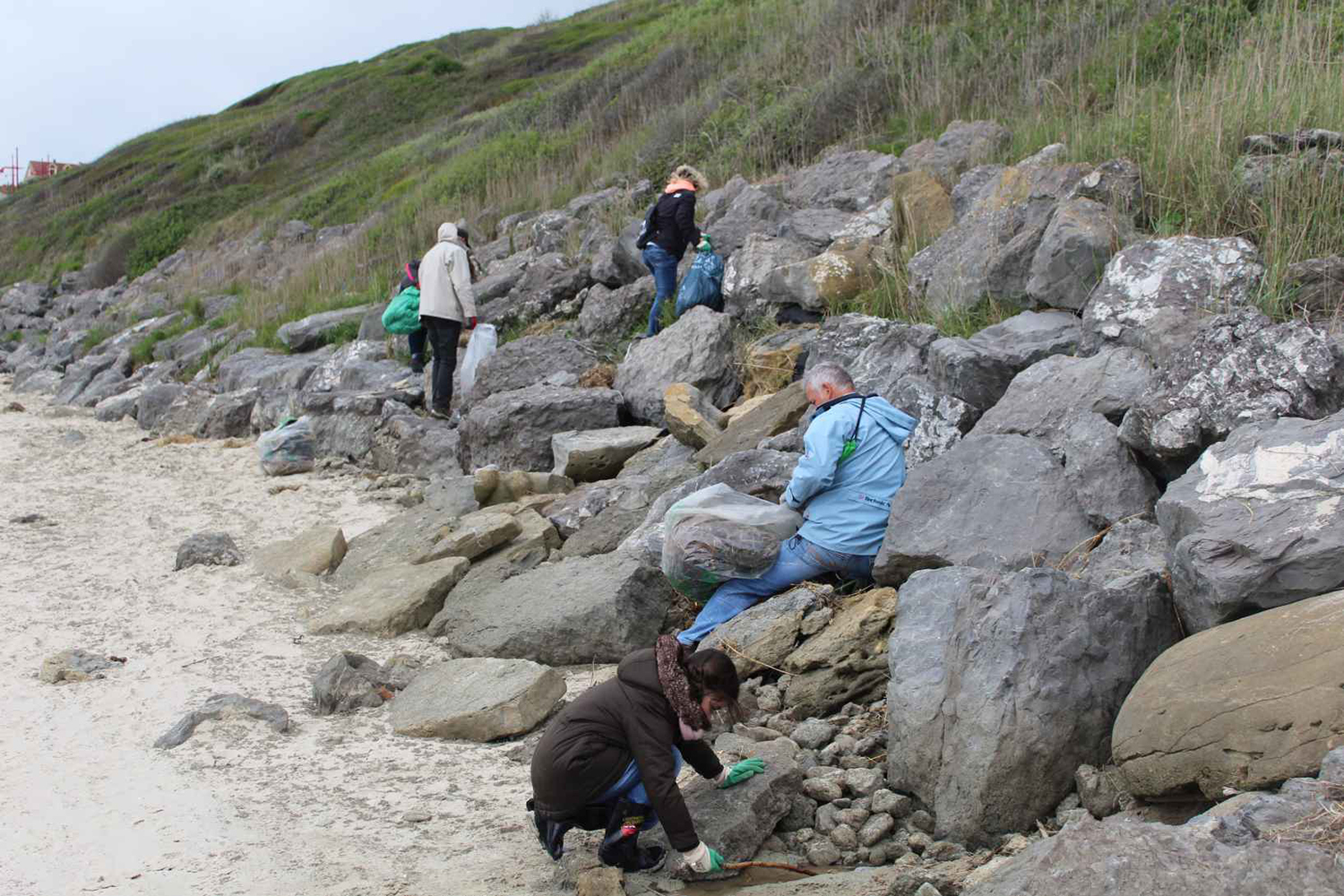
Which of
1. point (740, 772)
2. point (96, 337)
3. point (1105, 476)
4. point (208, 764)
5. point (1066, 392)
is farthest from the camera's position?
point (96, 337)

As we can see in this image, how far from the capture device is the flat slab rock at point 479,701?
5.13m

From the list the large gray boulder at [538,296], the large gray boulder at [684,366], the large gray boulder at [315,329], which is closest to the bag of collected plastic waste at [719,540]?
the large gray boulder at [684,366]

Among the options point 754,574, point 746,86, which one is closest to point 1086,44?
point 746,86

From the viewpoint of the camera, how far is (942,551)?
520 centimetres

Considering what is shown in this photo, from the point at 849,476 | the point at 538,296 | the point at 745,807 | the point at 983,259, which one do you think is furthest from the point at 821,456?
the point at 538,296

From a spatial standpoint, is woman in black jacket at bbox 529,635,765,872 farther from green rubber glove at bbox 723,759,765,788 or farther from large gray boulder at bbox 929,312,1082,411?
large gray boulder at bbox 929,312,1082,411

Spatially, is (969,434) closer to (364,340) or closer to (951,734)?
(951,734)

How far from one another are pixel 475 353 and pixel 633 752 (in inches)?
309

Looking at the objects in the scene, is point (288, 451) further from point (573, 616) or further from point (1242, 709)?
point (1242, 709)

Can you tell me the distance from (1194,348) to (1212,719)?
2427 millimetres

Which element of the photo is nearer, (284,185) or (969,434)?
(969,434)

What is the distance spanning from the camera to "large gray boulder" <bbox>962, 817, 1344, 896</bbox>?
8.29 feet

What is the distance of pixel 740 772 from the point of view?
411cm

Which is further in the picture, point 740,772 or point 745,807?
point 740,772
